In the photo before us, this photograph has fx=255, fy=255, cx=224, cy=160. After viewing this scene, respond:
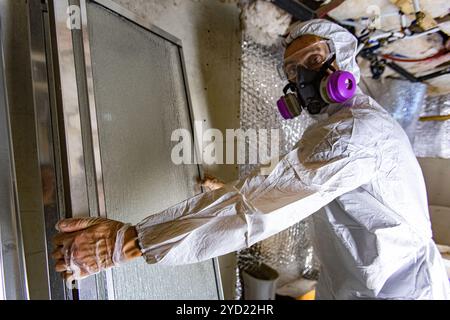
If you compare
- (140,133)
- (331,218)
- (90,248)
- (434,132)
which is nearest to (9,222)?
(90,248)

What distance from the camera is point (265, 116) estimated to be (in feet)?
4.44

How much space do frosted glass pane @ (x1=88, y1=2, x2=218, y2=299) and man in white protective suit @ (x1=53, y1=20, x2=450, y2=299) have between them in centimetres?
21

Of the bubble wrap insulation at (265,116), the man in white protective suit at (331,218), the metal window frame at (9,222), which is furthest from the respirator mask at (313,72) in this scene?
the metal window frame at (9,222)

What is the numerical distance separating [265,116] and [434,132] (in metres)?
0.89

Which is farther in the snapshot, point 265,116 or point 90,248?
point 265,116

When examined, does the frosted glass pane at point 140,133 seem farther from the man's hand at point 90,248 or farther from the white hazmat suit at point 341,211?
the white hazmat suit at point 341,211

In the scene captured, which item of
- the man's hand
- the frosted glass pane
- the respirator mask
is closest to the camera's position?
the man's hand

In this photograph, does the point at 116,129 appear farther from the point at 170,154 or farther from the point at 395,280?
the point at 395,280

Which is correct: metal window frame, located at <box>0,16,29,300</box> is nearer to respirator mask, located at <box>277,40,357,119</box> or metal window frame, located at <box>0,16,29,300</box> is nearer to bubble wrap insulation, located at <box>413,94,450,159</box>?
respirator mask, located at <box>277,40,357,119</box>

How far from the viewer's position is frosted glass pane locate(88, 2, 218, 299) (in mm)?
696

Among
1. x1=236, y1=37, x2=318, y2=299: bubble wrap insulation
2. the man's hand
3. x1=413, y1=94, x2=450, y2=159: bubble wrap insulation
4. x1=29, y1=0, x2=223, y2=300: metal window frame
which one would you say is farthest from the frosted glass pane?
x1=413, y1=94, x2=450, y2=159: bubble wrap insulation

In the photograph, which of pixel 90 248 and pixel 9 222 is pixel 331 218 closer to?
pixel 90 248

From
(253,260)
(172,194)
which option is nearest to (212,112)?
(172,194)

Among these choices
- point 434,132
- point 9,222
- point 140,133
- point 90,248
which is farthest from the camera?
point 434,132
